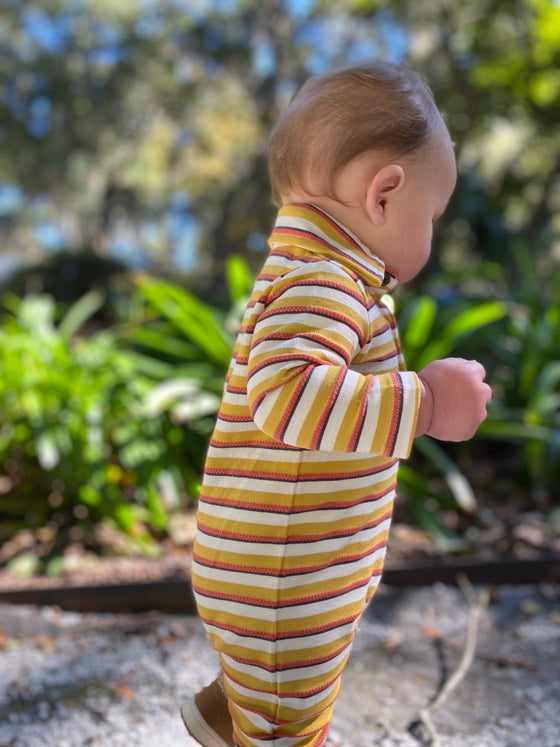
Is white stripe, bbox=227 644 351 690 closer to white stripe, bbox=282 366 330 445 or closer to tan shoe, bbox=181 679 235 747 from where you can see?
tan shoe, bbox=181 679 235 747

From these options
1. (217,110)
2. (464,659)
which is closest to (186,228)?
(217,110)

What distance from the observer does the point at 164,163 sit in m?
19.7

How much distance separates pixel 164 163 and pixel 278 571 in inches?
785

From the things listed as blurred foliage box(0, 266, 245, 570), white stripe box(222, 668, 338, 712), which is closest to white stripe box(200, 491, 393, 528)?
white stripe box(222, 668, 338, 712)

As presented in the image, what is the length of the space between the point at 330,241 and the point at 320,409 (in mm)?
249

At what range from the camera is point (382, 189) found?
969 millimetres

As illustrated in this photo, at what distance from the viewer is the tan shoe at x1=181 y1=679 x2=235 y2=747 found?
1146 mm

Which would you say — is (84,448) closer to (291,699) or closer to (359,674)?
(359,674)

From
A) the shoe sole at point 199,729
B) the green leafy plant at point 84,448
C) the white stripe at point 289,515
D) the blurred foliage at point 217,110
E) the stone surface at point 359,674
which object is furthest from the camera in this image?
the blurred foliage at point 217,110

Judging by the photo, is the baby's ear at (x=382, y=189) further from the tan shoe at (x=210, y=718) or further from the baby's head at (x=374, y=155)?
the tan shoe at (x=210, y=718)

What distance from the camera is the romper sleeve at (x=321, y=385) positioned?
0.88 metres

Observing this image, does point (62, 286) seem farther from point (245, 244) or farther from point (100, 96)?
point (100, 96)

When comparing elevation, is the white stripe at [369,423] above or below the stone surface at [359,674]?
above

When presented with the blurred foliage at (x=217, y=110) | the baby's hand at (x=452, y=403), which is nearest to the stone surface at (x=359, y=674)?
the baby's hand at (x=452, y=403)
